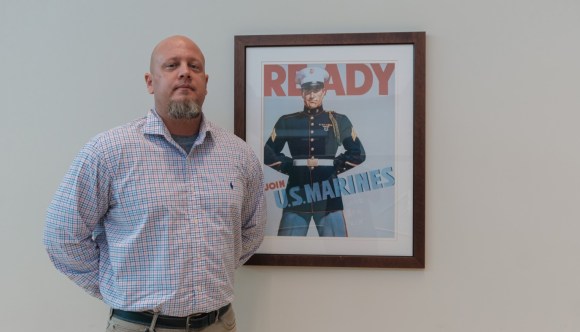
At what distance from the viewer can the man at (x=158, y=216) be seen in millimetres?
1100

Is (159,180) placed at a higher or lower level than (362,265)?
higher

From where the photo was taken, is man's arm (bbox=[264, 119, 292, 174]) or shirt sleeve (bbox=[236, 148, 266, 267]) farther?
man's arm (bbox=[264, 119, 292, 174])

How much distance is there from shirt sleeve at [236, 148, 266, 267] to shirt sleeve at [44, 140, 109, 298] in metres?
0.42

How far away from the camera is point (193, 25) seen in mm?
1491

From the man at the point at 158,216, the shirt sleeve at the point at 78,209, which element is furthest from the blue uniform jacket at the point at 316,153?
the shirt sleeve at the point at 78,209

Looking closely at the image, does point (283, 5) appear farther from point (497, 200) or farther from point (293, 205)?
point (497, 200)

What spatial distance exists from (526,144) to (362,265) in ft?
2.33

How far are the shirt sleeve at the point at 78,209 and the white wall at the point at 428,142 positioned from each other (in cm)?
44

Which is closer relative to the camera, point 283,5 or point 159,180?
point 159,180

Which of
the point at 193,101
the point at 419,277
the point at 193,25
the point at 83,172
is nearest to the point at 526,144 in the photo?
the point at 419,277

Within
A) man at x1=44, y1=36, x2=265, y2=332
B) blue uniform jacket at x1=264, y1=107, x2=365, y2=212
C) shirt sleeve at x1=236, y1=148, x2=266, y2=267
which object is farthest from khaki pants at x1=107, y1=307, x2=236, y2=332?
blue uniform jacket at x1=264, y1=107, x2=365, y2=212

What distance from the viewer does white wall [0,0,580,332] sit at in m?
1.43

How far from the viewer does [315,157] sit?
1.47 metres

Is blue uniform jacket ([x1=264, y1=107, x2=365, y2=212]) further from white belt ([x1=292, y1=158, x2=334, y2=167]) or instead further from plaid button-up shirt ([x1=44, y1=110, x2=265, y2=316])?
plaid button-up shirt ([x1=44, y1=110, x2=265, y2=316])
